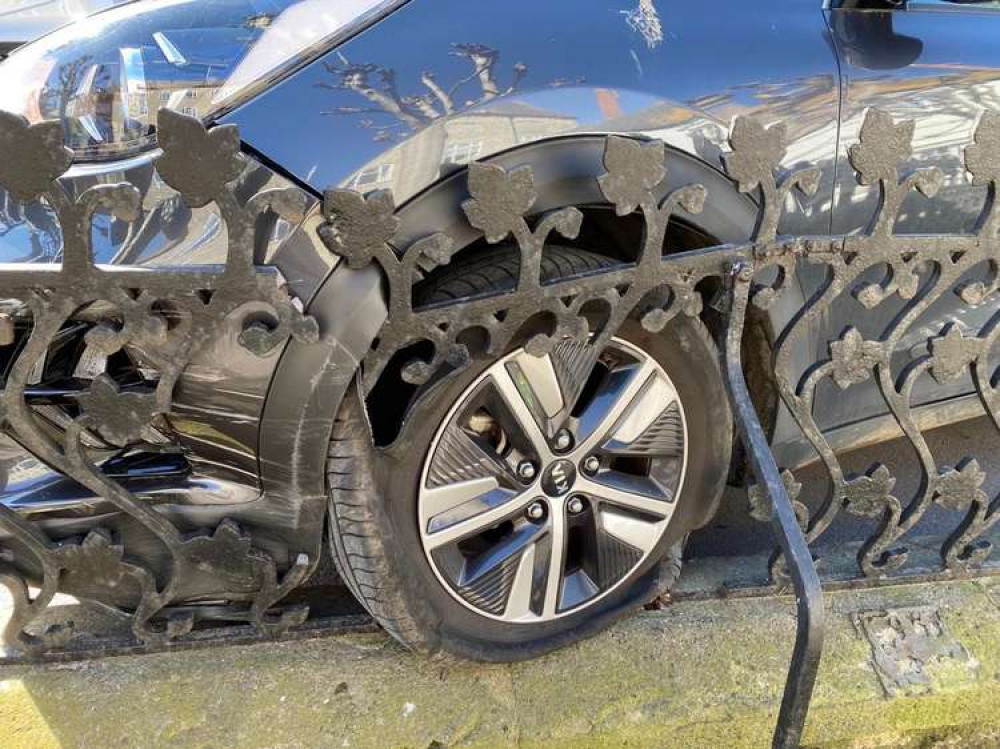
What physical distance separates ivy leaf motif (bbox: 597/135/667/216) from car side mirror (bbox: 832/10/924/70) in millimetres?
630

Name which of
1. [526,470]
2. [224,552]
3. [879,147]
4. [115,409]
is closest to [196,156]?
[115,409]

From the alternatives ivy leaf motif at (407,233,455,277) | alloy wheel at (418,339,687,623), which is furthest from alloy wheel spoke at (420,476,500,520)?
ivy leaf motif at (407,233,455,277)

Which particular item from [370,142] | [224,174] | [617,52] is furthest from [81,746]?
[617,52]

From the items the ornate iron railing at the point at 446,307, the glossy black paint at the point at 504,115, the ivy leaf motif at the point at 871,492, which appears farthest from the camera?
the ivy leaf motif at the point at 871,492

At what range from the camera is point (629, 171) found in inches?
62.8

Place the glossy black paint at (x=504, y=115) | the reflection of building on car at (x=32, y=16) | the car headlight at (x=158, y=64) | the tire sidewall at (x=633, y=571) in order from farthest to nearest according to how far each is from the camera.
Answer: the reflection of building on car at (x=32, y=16) < the tire sidewall at (x=633, y=571) < the car headlight at (x=158, y=64) < the glossy black paint at (x=504, y=115)

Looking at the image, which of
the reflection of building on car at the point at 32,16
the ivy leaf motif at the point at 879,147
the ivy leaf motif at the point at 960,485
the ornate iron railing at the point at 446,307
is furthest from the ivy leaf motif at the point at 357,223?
the reflection of building on car at the point at 32,16

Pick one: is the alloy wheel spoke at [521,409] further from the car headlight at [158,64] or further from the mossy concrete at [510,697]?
the car headlight at [158,64]

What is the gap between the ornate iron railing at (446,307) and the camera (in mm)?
1477

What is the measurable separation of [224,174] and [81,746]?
125 cm

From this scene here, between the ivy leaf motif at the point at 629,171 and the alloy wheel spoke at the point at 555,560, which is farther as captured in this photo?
the alloy wheel spoke at the point at 555,560

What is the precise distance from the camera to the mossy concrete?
1903 millimetres

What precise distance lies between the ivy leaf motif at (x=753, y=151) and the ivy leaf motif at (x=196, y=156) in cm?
88

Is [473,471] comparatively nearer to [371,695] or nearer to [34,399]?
[371,695]
